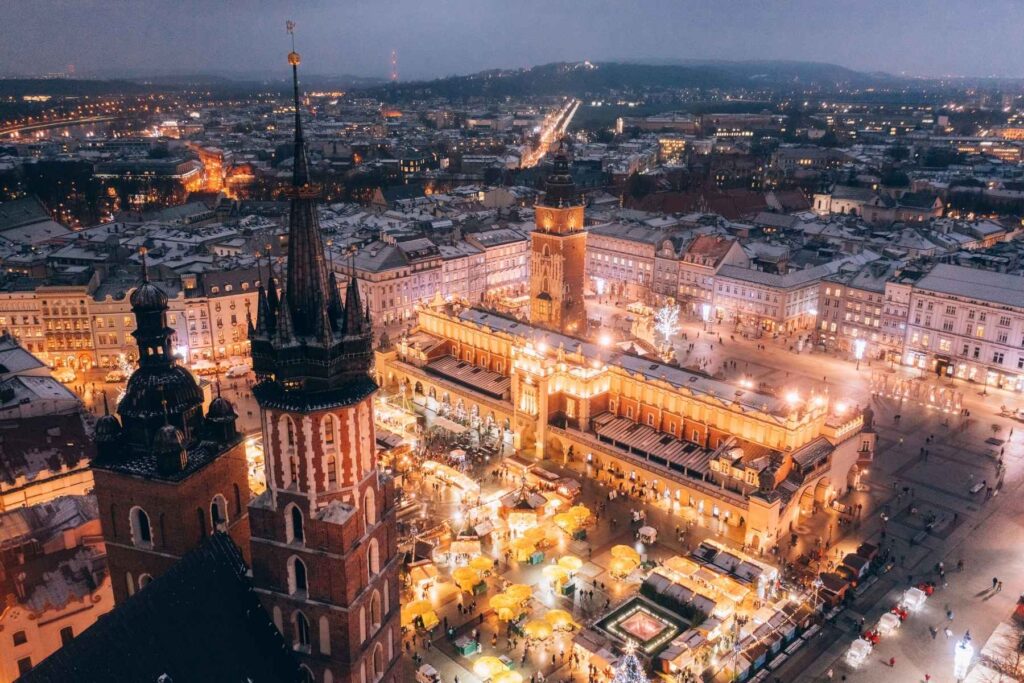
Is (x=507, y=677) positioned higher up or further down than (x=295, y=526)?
further down

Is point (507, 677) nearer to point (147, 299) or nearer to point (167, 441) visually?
point (167, 441)

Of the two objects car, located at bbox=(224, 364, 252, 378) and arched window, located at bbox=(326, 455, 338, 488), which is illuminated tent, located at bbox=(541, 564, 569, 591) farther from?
car, located at bbox=(224, 364, 252, 378)

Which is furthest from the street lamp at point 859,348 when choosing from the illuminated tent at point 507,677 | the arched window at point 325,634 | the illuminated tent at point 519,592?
the arched window at point 325,634

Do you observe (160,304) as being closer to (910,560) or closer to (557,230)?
(910,560)

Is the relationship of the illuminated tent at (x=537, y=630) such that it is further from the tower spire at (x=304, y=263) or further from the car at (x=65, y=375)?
the car at (x=65, y=375)

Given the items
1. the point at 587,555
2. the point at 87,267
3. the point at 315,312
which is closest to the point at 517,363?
the point at 587,555

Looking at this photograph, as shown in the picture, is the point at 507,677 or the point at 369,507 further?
the point at 507,677

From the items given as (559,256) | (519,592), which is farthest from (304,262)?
(559,256)
